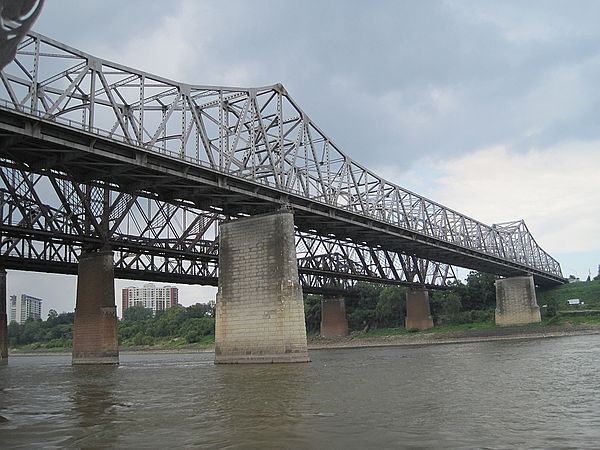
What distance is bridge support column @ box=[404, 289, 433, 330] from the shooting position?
118m

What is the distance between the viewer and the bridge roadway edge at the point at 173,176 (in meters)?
38.8

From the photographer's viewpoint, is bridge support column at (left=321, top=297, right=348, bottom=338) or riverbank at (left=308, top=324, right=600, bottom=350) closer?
riverbank at (left=308, top=324, right=600, bottom=350)

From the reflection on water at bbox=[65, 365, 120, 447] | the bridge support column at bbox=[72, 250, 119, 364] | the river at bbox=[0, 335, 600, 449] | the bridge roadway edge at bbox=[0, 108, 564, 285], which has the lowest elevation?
the river at bbox=[0, 335, 600, 449]

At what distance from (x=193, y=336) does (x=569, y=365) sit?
115 metres

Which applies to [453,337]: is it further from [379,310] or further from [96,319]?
[96,319]

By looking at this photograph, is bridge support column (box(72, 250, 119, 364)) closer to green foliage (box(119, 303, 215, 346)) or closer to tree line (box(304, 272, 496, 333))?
tree line (box(304, 272, 496, 333))

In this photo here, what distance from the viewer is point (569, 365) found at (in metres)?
34.3

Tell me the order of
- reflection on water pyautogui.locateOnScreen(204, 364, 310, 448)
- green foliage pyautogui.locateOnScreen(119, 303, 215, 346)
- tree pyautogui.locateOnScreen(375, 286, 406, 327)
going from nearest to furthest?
reflection on water pyautogui.locateOnScreen(204, 364, 310, 448) < tree pyautogui.locateOnScreen(375, 286, 406, 327) < green foliage pyautogui.locateOnScreen(119, 303, 215, 346)

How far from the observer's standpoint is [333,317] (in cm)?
12638

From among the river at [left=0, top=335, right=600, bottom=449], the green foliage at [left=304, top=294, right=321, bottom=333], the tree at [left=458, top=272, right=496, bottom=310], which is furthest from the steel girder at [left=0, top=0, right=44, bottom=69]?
the tree at [left=458, top=272, right=496, bottom=310]

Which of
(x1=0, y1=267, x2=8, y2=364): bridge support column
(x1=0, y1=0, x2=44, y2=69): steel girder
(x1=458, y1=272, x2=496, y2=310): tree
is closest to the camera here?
(x1=0, y1=0, x2=44, y2=69): steel girder

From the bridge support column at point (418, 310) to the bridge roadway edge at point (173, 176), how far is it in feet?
117

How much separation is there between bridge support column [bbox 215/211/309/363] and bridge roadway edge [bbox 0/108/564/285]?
10.2 feet

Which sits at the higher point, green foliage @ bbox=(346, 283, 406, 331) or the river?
green foliage @ bbox=(346, 283, 406, 331)
